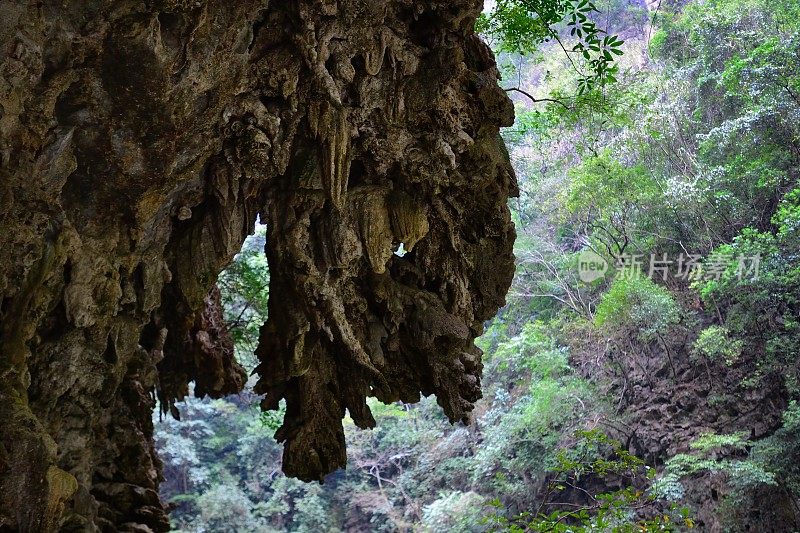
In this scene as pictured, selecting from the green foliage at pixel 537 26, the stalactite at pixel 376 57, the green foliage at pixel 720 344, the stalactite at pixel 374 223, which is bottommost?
the green foliage at pixel 720 344

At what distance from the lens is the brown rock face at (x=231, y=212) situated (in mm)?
3219

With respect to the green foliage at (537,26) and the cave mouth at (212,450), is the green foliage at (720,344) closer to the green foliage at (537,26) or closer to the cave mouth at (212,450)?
the green foliage at (537,26)

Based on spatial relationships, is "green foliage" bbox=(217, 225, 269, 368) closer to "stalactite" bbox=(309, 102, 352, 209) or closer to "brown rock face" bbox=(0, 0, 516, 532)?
"brown rock face" bbox=(0, 0, 516, 532)

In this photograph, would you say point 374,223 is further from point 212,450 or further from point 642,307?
point 212,450

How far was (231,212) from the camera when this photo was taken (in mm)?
4418

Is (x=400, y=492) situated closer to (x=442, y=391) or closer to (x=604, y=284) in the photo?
(x=604, y=284)

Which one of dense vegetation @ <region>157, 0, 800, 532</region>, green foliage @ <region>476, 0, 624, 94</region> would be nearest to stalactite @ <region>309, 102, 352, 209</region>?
green foliage @ <region>476, 0, 624, 94</region>

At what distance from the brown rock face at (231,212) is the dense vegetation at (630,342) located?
3404mm

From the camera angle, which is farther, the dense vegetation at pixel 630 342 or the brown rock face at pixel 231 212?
the dense vegetation at pixel 630 342

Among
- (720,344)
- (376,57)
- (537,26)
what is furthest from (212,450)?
(376,57)

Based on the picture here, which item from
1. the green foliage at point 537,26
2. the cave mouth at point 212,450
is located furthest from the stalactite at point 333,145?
the cave mouth at point 212,450

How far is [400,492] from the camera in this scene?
16141mm

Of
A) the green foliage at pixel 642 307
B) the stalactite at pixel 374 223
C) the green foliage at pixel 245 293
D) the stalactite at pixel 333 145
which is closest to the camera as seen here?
the stalactite at pixel 333 145

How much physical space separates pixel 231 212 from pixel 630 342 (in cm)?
1094
